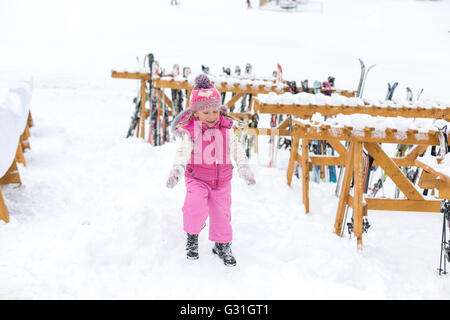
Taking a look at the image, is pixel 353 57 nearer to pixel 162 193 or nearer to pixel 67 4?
pixel 162 193

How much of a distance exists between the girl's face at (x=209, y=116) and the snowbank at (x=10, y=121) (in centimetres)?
211

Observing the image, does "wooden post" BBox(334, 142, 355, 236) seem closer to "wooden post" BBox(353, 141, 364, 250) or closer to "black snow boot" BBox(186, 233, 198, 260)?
"wooden post" BBox(353, 141, 364, 250)

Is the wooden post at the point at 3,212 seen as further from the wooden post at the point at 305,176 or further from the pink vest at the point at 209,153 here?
the wooden post at the point at 305,176

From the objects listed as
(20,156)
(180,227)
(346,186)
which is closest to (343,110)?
(346,186)

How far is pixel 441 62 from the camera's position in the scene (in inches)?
245

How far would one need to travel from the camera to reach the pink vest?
268 centimetres

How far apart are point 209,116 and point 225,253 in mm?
1135

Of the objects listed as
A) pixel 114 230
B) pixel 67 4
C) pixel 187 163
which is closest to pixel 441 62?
pixel 187 163

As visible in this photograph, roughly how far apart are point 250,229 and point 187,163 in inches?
39.7

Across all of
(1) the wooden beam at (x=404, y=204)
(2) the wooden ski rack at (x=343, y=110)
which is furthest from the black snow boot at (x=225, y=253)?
(2) the wooden ski rack at (x=343, y=110)

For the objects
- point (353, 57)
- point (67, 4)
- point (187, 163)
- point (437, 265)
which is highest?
point (67, 4)

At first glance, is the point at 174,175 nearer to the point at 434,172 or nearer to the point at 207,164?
the point at 207,164

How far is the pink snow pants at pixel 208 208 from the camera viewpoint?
2.66 metres

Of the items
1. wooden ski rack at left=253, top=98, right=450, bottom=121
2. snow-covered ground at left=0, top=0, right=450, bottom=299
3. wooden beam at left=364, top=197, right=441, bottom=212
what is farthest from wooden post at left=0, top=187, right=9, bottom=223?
wooden beam at left=364, top=197, right=441, bottom=212
